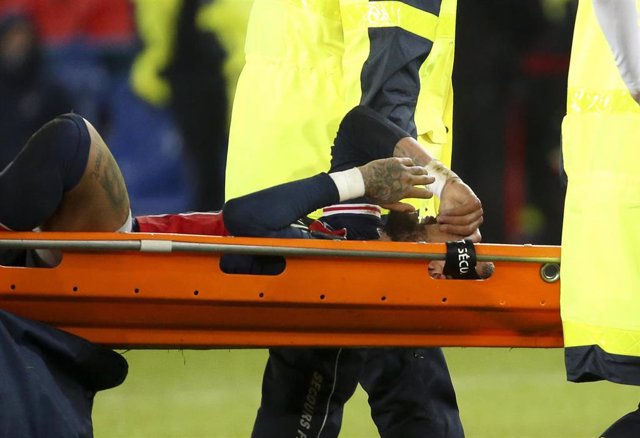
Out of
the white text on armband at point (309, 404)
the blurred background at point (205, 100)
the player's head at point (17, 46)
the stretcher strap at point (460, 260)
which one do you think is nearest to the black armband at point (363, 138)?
the stretcher strap at point (460, 260)

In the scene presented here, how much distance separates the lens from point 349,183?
271 cm

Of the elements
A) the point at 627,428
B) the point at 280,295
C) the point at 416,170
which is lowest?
the point at 627,428

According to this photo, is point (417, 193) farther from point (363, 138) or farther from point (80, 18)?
point (80, 18)

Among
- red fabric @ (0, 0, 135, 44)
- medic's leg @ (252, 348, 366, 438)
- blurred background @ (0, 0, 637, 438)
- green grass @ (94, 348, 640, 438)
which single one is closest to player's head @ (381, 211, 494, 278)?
medic's leg @ (252, 348, 366, 438)

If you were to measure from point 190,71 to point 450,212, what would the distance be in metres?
2.87

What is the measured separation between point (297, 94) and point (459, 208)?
0.67 metres

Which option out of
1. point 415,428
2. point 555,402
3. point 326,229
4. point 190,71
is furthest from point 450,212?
point 190,71

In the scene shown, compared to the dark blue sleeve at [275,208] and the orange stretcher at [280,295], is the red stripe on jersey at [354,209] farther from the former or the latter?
the orange stretcher at [280,295]

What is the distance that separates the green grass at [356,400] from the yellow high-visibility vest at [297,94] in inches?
34.7

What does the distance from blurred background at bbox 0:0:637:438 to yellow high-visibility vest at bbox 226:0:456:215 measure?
1.60m

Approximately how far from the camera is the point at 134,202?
540cm

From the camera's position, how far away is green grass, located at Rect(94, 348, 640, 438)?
12.6ft

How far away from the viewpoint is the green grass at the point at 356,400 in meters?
3.83

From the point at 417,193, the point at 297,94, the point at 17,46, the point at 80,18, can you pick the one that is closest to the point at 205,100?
the point at 80,18
